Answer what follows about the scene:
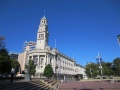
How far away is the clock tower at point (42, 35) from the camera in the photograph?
240ft

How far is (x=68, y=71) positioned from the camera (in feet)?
300

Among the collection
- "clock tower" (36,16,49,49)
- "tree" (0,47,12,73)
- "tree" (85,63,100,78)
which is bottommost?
"tree" (85,63,100,78)

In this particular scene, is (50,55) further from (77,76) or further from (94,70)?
(77,76)

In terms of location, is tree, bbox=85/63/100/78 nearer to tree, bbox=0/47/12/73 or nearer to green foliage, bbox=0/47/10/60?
tree, bbox=0/47/12/73

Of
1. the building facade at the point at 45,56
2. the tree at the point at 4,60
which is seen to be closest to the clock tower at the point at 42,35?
the building facade at the point at 45,56

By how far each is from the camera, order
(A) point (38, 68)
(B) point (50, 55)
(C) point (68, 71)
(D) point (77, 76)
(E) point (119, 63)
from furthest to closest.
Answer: (D) point (77, 76) < (C) point (68, 71) < (E) point (119, 63) < (B) point (50, 55) < (A) point (38, 68)

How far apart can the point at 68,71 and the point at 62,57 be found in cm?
1148

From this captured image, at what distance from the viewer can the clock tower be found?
73.2 meters

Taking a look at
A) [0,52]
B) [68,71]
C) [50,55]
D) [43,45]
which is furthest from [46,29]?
[0,52]

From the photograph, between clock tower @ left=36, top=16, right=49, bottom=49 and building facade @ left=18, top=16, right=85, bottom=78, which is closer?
building facade @ left=18, top=16, right=85, bottom=78

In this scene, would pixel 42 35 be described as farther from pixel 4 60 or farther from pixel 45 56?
pixel 4 60

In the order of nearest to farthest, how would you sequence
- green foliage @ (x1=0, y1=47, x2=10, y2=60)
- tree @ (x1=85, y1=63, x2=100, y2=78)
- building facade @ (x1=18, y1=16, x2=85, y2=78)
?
green foliage @ (x1=0, y1=47, x2=10, y2=60)
building facade @ (x1=18, y1=16, x2=85, y2=78)
tree @ (x1=85, y1=63, x2=100, y2=78)

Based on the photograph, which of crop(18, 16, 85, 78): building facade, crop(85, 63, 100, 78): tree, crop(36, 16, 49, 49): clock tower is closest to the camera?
crop(18, 16, 85, 78): building facade

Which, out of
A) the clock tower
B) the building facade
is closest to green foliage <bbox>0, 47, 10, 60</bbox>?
the building facade
